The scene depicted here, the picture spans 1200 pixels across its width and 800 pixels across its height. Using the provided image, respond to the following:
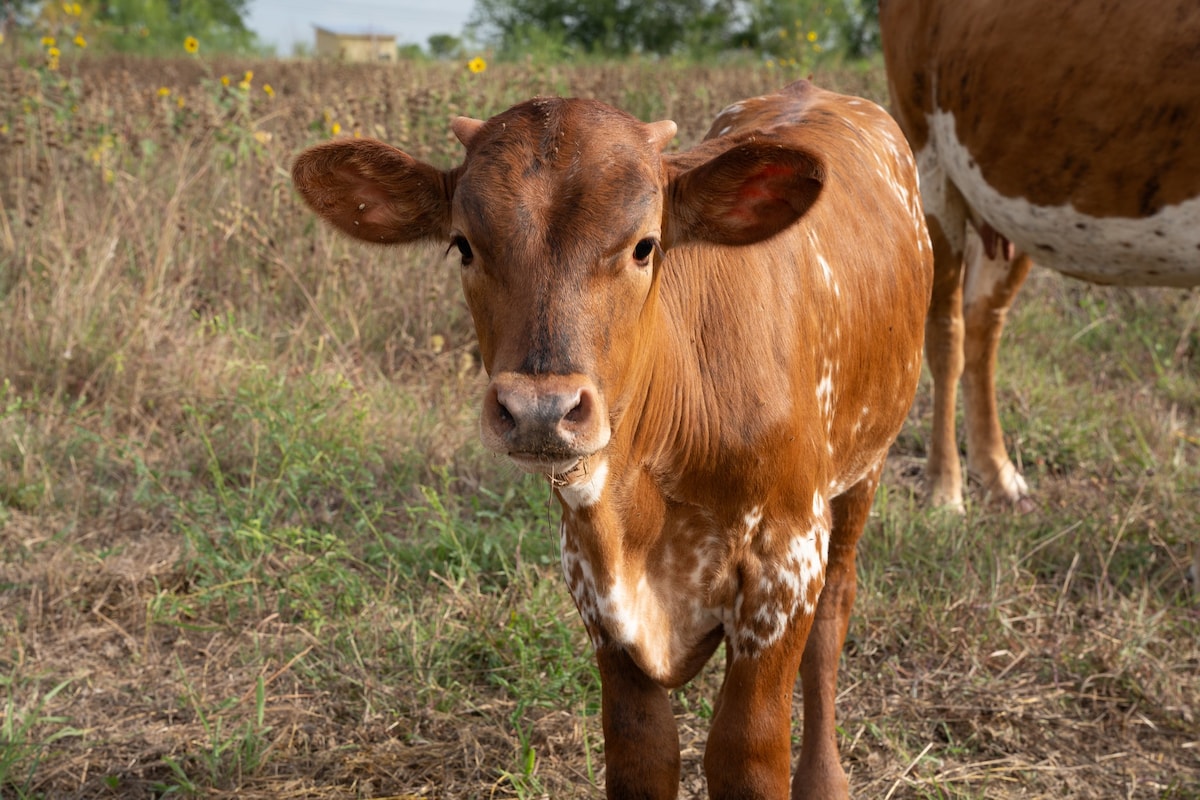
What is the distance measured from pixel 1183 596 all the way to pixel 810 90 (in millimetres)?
2247

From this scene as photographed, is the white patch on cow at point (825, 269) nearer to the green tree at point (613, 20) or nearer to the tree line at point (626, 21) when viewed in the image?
the tree line at point (626, 21)

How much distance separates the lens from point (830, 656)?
11.0 ft

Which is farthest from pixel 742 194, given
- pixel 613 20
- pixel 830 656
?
pixel 613 20

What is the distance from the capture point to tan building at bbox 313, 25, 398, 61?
473 inches

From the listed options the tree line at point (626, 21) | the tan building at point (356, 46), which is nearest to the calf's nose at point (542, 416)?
the tan building at point (356, 46)

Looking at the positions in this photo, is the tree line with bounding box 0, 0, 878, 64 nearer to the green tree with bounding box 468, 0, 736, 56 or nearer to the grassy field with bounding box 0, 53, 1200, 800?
the green tree with bounding box 468, 0, 736, 56

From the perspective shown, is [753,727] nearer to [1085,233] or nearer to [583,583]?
[583,583]

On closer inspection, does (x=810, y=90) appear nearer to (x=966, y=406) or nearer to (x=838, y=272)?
(x=838, y=272)

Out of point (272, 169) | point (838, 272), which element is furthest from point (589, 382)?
point (272, 169)

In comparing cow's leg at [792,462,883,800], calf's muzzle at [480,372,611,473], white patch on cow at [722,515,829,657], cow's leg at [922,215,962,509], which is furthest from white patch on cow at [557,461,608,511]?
cow's leg at [922,215,962,509]

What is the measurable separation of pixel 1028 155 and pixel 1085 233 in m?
0.36

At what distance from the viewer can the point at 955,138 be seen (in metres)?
4.87

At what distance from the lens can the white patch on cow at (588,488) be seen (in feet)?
7.90

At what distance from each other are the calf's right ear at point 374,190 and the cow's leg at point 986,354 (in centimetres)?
334
